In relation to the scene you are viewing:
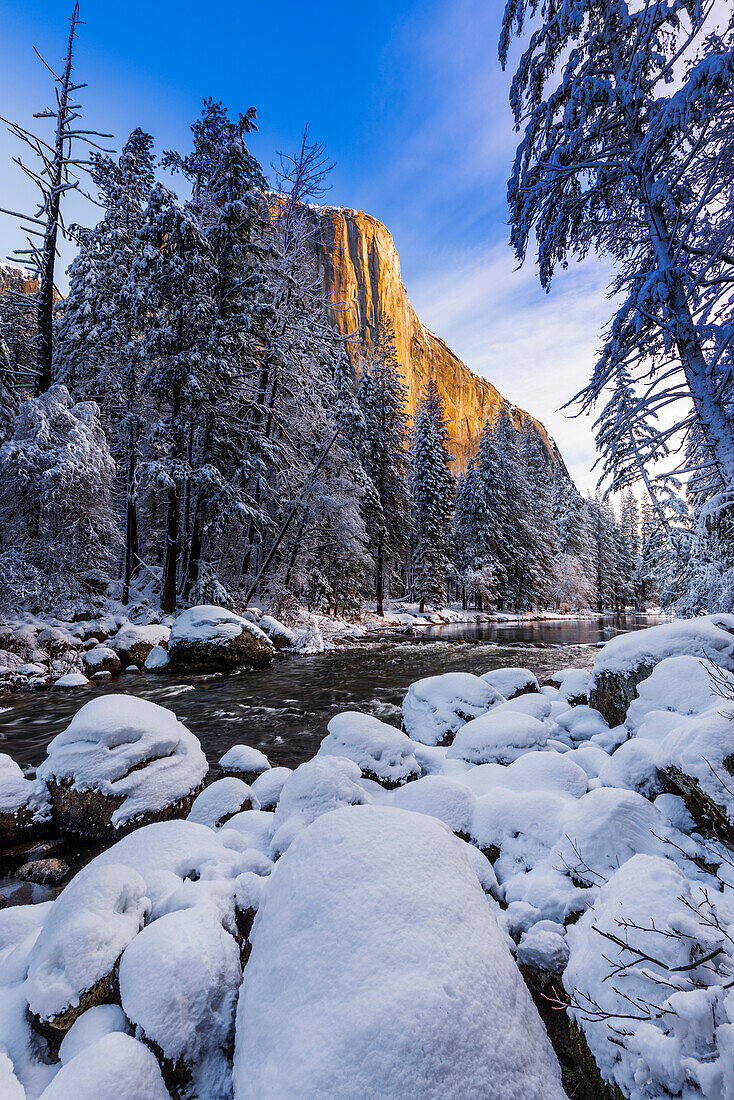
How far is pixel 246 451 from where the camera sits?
50.6ft

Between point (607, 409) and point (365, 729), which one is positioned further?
point (607, 409)

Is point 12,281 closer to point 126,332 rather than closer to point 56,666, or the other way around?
point 126,332

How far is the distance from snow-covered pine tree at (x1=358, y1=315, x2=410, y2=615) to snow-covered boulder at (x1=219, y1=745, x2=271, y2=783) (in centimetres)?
2059

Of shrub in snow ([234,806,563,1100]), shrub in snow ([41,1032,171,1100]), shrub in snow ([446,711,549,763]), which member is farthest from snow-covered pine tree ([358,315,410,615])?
shrub in snow ([41,1032,171,1100])

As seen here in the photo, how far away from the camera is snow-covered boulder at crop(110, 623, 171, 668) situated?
11.1 metres

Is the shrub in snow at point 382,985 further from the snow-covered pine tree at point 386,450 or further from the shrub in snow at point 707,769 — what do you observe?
the snow-covered pine tree at point 386,450

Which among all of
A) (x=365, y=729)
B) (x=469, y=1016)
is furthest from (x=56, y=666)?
(x=469, y=1016)

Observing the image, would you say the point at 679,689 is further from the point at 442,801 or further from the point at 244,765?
the point at 244,765

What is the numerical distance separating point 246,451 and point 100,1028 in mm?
14969

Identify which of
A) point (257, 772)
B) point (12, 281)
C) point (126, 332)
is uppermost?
point (12, 281)

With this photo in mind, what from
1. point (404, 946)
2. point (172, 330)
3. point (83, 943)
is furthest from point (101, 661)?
point (404, 946)

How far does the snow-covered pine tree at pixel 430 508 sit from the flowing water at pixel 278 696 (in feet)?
45.2

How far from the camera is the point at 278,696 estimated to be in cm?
889

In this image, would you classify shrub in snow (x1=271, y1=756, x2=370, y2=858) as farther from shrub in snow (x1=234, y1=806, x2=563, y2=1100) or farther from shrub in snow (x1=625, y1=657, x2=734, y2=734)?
shrub in snow (x1=625, y1=657, x2=734, y2=734)
